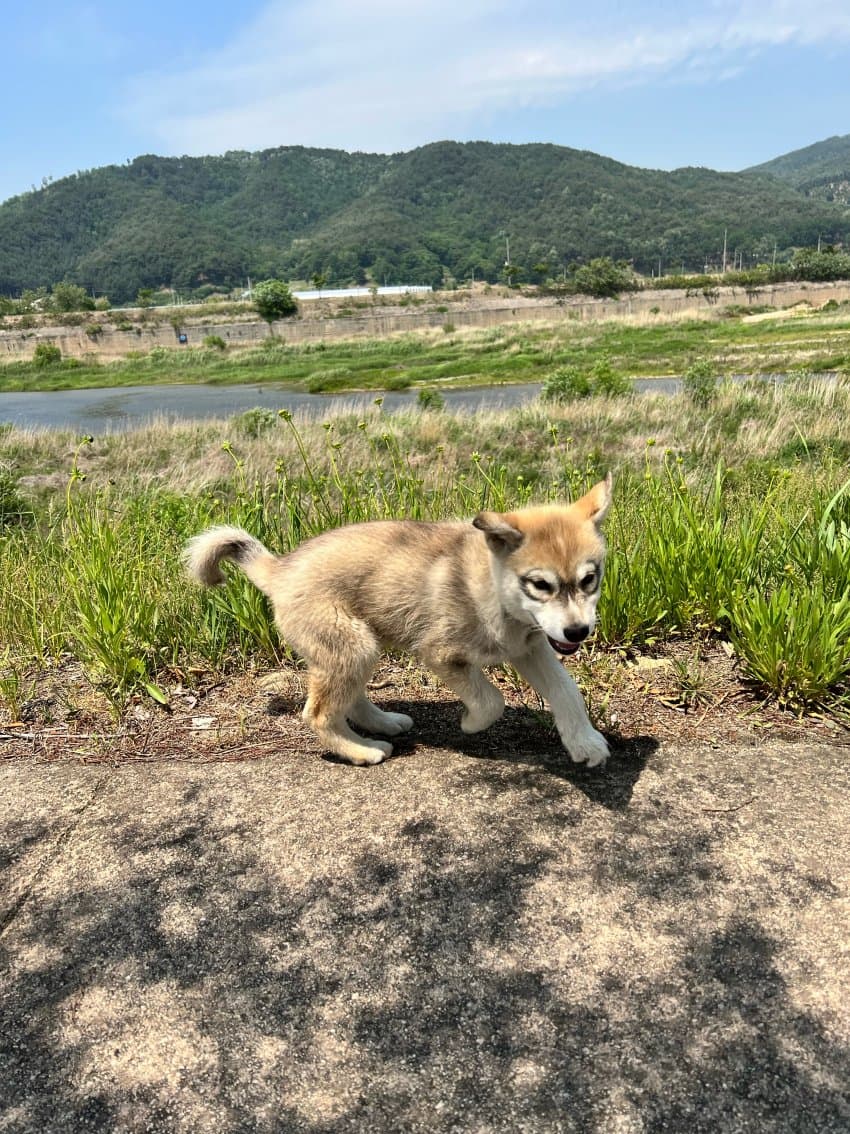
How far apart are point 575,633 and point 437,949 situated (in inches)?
47.1

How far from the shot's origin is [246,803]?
10.3 ft

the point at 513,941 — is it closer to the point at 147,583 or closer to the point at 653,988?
the point at 653,988

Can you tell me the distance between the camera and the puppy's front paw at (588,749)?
126 inches

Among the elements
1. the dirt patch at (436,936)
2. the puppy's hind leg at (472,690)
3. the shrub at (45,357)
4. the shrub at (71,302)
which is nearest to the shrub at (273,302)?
the shrub at (45,357)

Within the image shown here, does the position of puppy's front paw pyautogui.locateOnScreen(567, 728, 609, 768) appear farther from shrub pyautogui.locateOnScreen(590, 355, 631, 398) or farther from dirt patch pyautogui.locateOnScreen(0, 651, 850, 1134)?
shrub pyautogui.locateOnScreen(590, 355, 631, 398)

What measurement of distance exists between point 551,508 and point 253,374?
59.8m

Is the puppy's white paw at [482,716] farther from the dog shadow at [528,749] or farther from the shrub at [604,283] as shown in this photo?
the shrub at [604,283]

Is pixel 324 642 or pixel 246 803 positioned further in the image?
pixel 324 642

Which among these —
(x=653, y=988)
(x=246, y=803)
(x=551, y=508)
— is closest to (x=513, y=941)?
(x=653, y=988)

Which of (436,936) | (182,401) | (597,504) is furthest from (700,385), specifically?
(182,401)

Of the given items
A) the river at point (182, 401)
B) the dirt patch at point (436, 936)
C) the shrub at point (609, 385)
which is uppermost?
the dirt patch at point (436, 936)

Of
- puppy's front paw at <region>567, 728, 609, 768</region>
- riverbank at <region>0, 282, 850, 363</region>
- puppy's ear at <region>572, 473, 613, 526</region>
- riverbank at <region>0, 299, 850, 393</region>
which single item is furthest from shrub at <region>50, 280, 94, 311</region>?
puppy's front paw at <region>567, 728, 609, 768</region>

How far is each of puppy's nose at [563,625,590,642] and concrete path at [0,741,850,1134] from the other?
0.74m

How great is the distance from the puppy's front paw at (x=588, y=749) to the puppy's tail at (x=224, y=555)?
1703 millimetres
